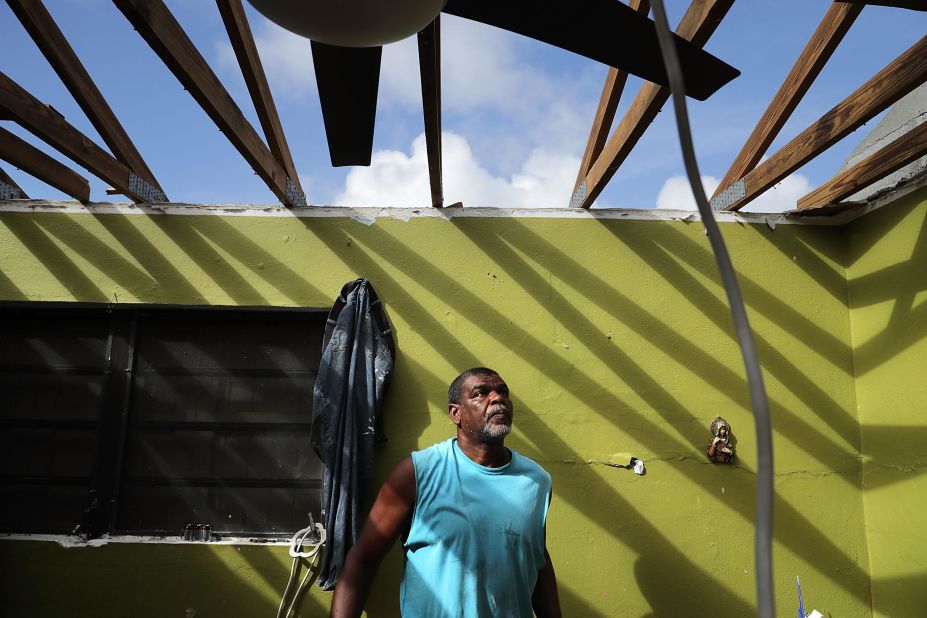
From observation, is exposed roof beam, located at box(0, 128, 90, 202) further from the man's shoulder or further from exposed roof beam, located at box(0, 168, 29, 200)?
the man's shoulder

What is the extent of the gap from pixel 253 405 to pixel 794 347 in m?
2.70

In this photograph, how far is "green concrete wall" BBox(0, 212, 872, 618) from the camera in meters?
3.09

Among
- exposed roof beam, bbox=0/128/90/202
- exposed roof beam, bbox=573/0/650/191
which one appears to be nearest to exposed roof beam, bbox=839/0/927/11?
exposed roof beam, bbox=573/0/650/191

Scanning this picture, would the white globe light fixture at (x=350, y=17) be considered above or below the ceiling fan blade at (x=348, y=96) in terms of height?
below

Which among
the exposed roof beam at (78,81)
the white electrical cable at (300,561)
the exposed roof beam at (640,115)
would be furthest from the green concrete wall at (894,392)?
the exposed roof beam at (78,81)

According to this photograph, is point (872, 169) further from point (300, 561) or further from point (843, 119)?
point (300, 561)

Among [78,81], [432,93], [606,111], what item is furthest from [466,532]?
[78,81]

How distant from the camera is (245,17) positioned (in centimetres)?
247

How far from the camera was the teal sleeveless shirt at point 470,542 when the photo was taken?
201 centimetres

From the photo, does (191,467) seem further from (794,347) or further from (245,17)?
(794,347)

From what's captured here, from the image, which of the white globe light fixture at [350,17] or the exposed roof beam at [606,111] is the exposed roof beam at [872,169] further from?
the white globe light fixture at [350,17]

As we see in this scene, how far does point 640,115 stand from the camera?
244 cm

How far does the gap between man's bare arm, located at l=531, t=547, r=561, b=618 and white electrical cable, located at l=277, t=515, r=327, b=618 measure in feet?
3.84

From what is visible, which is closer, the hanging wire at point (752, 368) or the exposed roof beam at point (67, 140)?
the hanging wire at point (752, 368)
